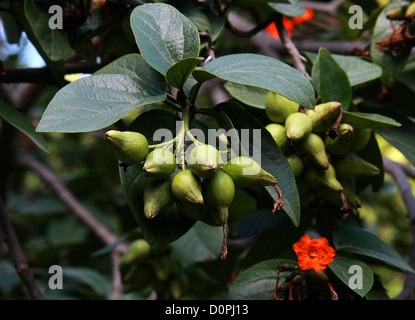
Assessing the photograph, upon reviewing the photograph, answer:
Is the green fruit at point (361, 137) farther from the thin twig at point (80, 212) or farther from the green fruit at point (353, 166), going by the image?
the thin twig at point (80, 212)

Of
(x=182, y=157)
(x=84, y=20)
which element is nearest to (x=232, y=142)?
(x=182, y=157)

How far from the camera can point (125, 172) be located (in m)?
0.59

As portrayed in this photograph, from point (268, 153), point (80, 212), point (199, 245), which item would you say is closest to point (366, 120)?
point (268, 153)

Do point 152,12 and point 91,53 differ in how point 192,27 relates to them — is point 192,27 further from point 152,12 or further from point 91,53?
point 91,53

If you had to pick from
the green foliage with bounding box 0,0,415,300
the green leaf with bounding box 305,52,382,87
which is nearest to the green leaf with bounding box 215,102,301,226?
the green foliage with bounding box 0,0,415,300

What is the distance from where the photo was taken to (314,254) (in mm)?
662

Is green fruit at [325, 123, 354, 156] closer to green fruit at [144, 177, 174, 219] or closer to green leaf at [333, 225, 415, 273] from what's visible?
green leaf at [333, 225, 415, 273]

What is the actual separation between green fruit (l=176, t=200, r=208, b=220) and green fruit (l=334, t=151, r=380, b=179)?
255 mm

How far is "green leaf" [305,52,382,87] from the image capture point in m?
0.80

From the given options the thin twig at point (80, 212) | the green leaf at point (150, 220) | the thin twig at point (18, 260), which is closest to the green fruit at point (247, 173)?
the green leaf at point (150, 220)

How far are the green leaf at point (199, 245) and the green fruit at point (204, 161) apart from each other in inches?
19.2

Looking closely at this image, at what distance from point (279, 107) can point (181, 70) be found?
0.16 m

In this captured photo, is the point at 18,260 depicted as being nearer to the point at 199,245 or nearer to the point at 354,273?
the point at 199,245
